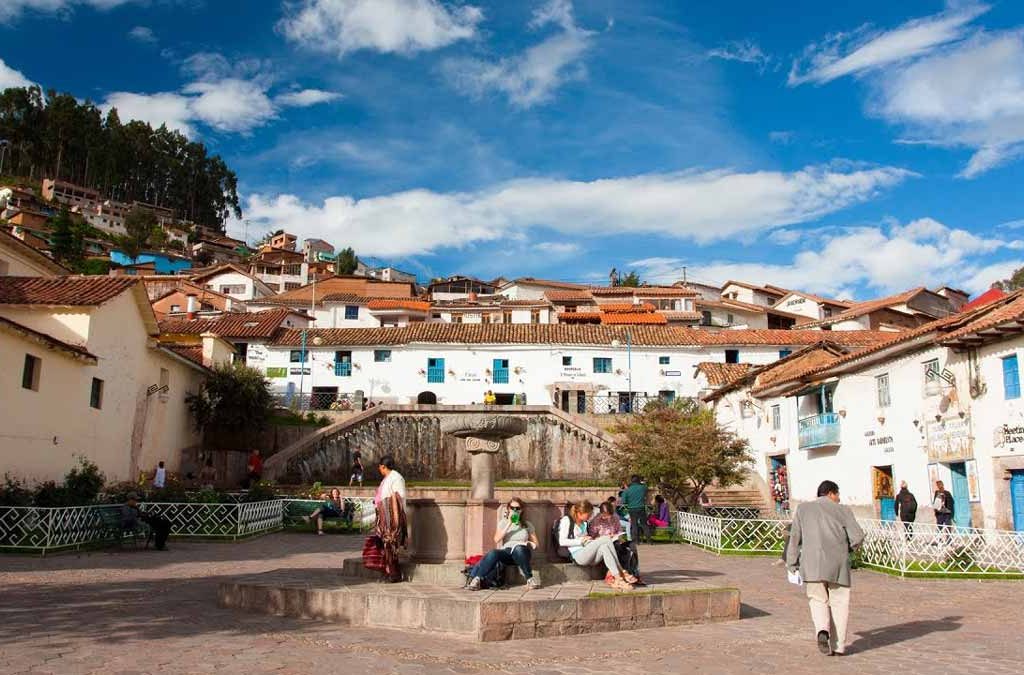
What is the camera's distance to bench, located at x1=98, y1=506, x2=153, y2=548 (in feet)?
53.6

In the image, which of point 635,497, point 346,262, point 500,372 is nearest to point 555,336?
point 500,372

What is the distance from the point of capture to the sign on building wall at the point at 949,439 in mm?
19047

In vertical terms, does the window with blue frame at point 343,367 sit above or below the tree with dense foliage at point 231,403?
above

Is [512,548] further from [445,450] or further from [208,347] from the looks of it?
[208,347]

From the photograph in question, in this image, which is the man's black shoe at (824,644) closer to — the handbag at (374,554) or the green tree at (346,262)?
the handbag at (374,554)

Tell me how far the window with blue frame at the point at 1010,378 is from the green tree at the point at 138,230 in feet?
274

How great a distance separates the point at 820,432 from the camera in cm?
2617

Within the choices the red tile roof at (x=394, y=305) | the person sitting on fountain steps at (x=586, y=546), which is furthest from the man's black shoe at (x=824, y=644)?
the red tile roof at (x=394, y=305)

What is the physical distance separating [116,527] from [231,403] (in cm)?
Result: 1615

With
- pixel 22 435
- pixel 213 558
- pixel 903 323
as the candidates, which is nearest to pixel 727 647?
pixel 213 558

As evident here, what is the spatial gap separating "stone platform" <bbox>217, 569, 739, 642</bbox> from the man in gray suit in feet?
6.30

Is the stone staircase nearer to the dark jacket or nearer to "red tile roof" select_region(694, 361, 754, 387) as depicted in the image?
"red tile roof" select_region(694, 361, 754, 387)

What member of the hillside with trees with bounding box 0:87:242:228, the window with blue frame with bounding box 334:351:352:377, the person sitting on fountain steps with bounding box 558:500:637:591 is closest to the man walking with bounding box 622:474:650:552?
the person sitting on fountain steps with bounding box 558:500:637:591

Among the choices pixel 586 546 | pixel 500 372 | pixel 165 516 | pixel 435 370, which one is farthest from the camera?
pixel 500 372
